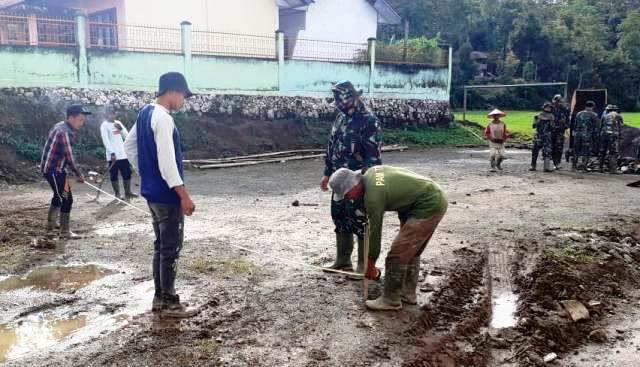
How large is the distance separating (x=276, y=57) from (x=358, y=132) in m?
13.9

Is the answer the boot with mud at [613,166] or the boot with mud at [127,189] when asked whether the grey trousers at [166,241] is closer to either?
the boot with mud at [127,189]

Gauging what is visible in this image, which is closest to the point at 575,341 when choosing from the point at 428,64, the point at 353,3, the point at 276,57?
the point at 276,57

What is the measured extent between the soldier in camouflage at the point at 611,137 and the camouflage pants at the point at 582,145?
317 mm

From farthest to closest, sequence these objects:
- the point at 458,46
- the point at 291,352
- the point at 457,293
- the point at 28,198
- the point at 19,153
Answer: the point at 458,46, the point at 19,153, the point at 28,198, the point at 457,293, the point at 291,352

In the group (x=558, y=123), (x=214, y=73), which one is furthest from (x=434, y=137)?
(x=214, y=73)

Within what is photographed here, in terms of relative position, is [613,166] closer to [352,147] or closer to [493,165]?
[493,165]

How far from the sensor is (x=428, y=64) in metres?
23.8

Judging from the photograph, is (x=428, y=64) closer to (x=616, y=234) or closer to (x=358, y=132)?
(x=616, y=234)

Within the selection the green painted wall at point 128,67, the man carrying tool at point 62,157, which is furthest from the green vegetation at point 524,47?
the man carrying tool at point 62,157

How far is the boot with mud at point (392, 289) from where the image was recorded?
4.65 metres

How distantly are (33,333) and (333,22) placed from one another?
76.4ft

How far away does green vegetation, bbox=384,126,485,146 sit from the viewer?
863 inches

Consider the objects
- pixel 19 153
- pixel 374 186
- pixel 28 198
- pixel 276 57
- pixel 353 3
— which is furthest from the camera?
pixel 353 3

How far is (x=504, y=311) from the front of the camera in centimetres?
509
